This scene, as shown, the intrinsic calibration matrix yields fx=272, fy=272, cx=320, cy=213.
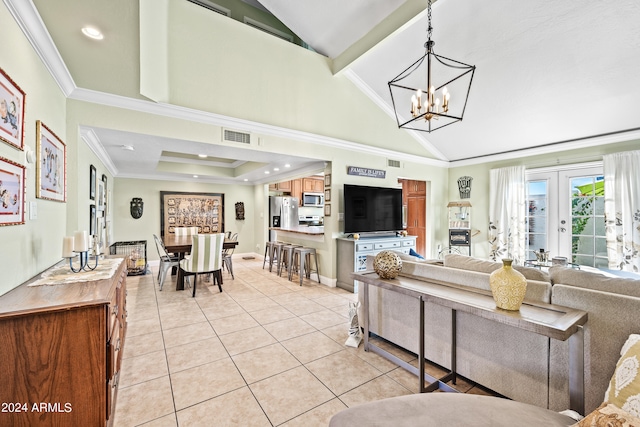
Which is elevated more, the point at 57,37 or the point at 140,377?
the point at 57,37

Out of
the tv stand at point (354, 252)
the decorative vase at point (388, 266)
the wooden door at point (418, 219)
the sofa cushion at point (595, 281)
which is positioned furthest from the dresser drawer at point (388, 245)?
the sofa cushion at point (595, 281)

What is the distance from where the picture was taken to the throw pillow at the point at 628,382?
1036mm

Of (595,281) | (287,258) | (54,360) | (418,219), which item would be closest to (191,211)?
(287,258)

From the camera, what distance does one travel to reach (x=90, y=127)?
9.67 ft

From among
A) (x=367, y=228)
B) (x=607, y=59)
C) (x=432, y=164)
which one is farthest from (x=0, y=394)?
(x=432, y=164)

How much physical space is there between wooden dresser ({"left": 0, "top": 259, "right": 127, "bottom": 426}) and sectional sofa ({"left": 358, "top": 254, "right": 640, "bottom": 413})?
7.16ft

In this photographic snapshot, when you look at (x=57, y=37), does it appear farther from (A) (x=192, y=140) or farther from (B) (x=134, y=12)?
(A) (x=192, y=140)

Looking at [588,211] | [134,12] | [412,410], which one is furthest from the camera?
[588,211]

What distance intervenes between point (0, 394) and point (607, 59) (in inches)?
231

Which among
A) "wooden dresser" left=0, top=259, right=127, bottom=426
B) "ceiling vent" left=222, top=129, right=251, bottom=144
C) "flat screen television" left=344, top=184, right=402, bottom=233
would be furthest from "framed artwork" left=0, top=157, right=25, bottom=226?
"flat screen television" left=344, top=184, right=402, bottom=233

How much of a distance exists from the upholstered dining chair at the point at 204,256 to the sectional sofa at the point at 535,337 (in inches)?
126

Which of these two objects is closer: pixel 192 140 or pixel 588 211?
pixel 192 140

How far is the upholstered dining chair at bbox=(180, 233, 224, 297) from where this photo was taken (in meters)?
4.33

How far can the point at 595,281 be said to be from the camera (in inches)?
63.8
